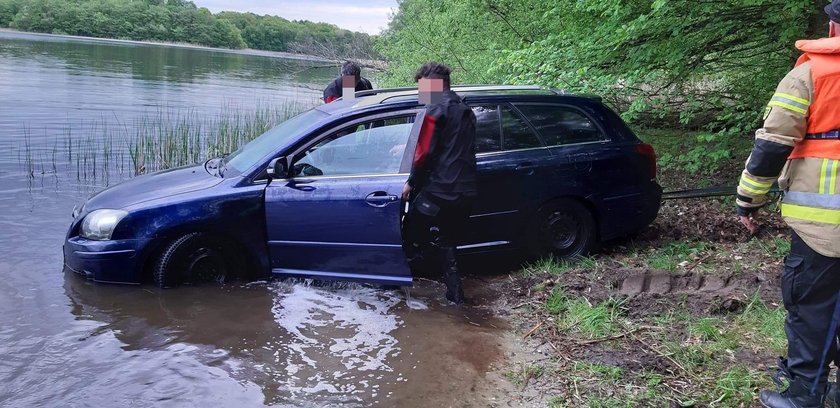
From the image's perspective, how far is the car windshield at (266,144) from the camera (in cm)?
545

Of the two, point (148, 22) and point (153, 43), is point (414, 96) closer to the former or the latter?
point (153, 43)

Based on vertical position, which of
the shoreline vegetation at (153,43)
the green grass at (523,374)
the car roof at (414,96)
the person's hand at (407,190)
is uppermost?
the shoreline vegetation at (153,43)

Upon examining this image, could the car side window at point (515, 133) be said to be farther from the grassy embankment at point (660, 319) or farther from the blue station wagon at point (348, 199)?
the grassy embankment at point (660, 319)

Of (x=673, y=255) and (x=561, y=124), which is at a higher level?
(x=561, y=124)

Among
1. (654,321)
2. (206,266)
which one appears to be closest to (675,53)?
(654,321)

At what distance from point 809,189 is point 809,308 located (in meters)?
0.56

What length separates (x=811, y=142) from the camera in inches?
116

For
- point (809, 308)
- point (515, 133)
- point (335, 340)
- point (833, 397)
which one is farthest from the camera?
point (515, 133)

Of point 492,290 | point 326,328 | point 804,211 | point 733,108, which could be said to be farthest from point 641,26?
point 326,328

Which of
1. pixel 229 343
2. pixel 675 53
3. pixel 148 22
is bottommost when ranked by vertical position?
pixel 229 343

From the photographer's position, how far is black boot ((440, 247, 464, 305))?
5.10 metres

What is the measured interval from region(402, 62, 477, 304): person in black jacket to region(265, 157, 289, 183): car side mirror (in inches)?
41.2

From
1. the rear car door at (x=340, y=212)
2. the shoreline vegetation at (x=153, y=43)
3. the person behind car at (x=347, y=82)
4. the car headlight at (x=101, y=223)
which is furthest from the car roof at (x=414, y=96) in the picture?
the shoreline vegetation at (x=153, y=43)

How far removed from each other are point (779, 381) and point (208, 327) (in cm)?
367
